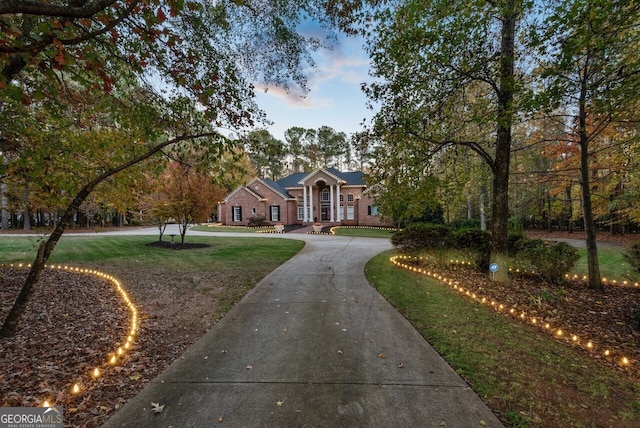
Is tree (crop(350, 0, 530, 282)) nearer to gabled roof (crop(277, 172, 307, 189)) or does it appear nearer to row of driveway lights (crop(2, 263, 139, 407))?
row of driveway lights (crop(2, 263, 139, 407))

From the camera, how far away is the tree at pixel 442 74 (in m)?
5.56

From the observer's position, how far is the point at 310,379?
10.5 ft

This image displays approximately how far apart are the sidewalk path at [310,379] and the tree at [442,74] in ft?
14.1

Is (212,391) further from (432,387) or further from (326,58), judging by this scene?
(326,58)

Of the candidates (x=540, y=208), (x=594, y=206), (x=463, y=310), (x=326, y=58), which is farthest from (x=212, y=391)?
(x=540, y=208)

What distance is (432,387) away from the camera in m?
3.07

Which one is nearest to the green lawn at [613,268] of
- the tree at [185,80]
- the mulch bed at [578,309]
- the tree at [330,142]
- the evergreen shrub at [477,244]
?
the mulch bed at [578,309]

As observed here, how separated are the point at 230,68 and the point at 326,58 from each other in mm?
2356

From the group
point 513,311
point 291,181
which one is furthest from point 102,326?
point 291,181

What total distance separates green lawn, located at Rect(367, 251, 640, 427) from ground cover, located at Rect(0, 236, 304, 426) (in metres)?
3.82

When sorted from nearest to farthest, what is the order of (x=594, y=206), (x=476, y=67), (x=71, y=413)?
1. (x=71, y=413)
2. (x=476, y=67)
3. (x=594, y=206)

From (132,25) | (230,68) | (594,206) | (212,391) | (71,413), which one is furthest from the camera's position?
(594,206)

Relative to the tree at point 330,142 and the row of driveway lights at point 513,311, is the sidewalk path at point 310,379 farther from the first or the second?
the tree at point 330,142

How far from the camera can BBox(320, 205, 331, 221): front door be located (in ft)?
102
